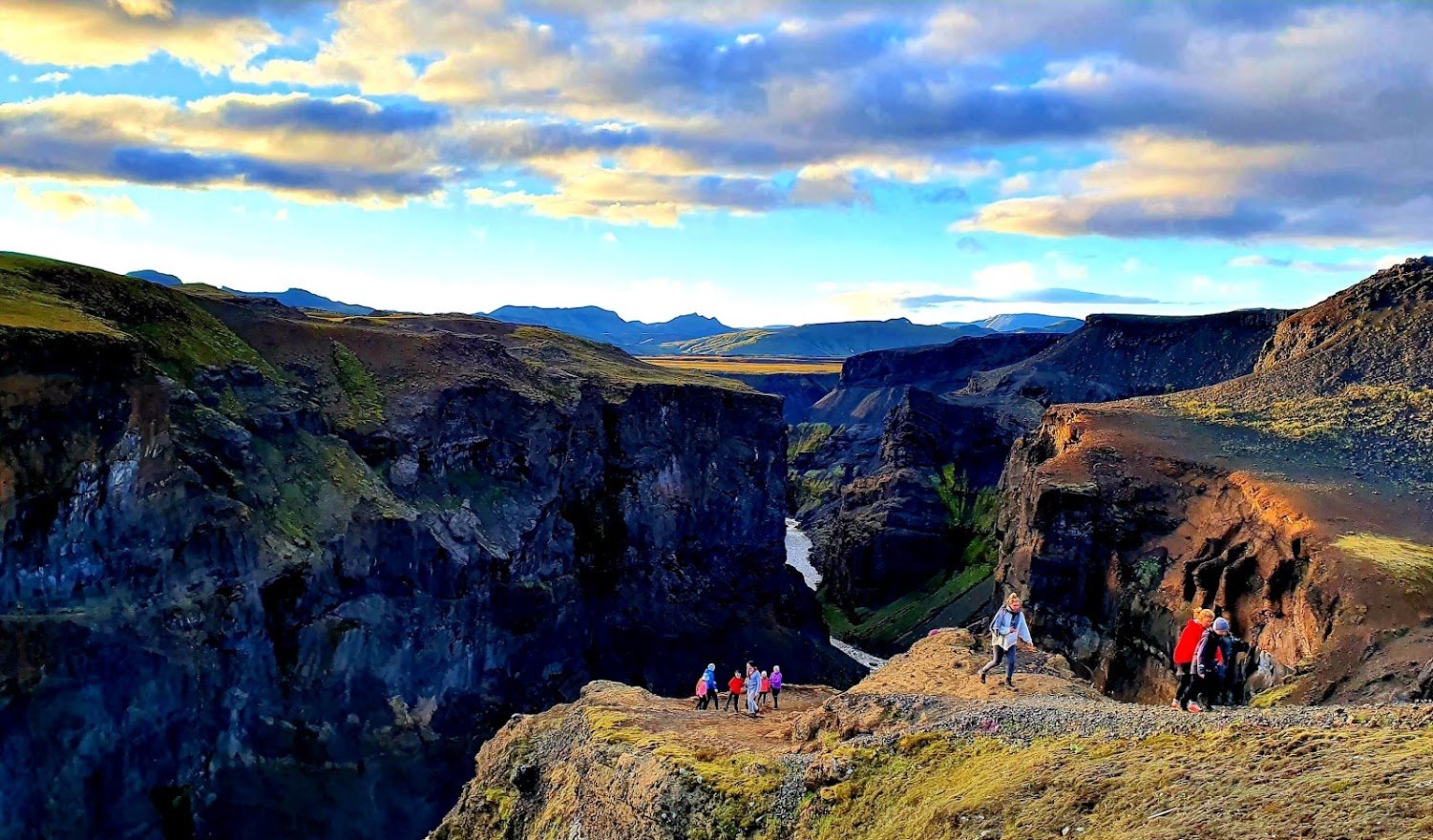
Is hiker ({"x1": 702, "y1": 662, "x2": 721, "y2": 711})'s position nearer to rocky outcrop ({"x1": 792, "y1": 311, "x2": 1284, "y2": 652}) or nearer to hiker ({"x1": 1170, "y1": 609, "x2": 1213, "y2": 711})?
hiker ({"x1": 1170, "y1": 609, "x2": 1213, "y2": 711})

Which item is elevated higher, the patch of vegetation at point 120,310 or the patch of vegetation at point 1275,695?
the patch of vegetation at point 120,310

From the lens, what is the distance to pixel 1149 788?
16.9m

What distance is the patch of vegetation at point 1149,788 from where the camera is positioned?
574 inches

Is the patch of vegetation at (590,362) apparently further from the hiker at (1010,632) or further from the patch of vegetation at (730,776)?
the patch of vegetation at (730,776)

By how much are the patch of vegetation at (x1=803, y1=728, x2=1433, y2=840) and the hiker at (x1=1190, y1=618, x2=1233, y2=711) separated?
4488 millimetres

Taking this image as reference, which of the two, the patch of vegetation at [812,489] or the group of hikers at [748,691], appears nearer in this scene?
the group of hikers at [748,691]

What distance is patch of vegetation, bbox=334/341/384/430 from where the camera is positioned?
71.4 m

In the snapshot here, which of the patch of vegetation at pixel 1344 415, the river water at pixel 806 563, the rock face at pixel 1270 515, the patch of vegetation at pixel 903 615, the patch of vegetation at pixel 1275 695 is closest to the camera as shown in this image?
the patch of vegetation at pixel 1275 695

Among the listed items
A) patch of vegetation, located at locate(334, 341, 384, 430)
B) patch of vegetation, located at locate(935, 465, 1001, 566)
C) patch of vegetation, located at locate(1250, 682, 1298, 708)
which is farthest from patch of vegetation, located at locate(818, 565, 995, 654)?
patch of vegetation, located at locate(1250, 682, 1298, 708)

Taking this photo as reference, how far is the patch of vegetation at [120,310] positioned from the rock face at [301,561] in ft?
0.67

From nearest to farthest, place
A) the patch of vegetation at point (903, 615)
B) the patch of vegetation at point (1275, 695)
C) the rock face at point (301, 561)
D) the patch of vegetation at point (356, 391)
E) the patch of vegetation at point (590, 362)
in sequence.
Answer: the patch of vegetation at point (1275, 695) < the rock face at point (301, 561) < the patch of vegetation at point (356, 391) < the patch of vegetation at point (590, 362) < the patch of vegetation at point (903, 615)

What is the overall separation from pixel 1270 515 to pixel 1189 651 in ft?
106

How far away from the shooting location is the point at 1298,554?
48.0 m

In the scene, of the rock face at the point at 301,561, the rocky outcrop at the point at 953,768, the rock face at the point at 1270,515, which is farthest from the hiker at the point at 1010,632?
the rock face at the point at 301,561
